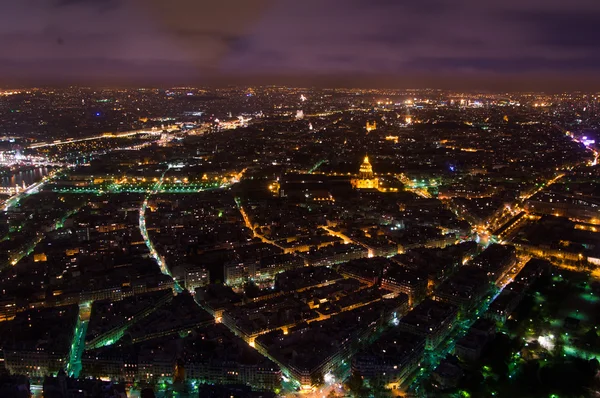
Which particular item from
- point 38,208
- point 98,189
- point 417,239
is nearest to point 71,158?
point 98,189

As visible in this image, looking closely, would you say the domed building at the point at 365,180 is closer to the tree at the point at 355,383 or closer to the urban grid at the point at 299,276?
the urban grid at the point at 299,276

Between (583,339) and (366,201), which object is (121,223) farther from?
(583,339)

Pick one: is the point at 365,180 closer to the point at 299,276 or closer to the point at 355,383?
the point at 299,276

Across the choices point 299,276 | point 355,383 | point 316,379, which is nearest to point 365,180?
point 299,276

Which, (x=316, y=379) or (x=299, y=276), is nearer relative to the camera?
(x=316, y=379)

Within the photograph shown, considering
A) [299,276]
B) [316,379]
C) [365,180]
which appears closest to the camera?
[316,379]

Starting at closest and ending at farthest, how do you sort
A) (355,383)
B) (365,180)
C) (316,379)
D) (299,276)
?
(355,383) < (316,379) < (299,276) < (365,180)

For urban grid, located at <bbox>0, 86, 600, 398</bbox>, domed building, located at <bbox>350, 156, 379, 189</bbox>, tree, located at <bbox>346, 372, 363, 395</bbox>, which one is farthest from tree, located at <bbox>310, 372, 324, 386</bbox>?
domed building, located at <bbox>350, 156, 379, 189</bbox>

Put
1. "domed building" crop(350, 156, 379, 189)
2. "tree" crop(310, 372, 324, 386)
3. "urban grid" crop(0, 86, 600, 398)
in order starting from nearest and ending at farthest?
1. "tree" crop(310, 372, 324, 386)
2. "urban grid" crop(0, 86, 600, 398)
3. "domed building" crop(350, 156, 379, 189)

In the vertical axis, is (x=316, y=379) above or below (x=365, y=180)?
below

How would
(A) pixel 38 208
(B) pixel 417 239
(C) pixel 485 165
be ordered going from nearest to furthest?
(B) pixel 417 239, (A) pixel 38 208, (C) pixel 485 165

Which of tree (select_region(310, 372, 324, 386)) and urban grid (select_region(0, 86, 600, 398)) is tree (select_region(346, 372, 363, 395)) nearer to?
urban grid (select_region(0, 86, 600, 398))
